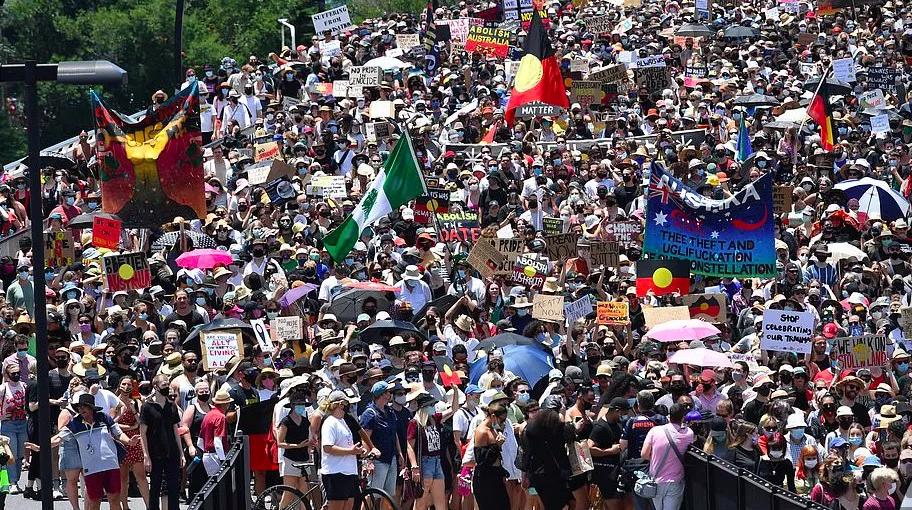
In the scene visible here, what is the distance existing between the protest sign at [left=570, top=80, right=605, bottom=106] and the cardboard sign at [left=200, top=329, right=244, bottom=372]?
13.2 metres

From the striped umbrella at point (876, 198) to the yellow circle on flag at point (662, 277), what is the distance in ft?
14.0

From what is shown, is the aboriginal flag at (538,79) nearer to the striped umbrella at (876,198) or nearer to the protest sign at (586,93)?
the protest sign at (586,93)

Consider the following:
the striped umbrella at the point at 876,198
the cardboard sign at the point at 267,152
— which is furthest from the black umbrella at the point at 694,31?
the striped umbrella at the point at 876,198

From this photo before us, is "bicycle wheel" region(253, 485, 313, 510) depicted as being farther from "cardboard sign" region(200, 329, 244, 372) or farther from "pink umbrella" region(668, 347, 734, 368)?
"pink umbrella" region(668, 347, 734, 368)

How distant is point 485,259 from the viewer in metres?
21.7

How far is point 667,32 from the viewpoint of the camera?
122 ft

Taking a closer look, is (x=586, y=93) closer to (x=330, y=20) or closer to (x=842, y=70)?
(x=842, y=70)

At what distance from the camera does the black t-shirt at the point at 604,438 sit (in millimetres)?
15969

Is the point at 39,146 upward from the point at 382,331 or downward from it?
upward

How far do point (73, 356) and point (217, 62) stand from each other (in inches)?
2469

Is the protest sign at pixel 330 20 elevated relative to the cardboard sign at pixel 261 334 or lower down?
elevated

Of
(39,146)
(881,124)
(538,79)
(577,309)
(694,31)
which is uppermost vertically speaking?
(39,146)

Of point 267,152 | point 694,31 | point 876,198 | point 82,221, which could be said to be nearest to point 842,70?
point 694,31

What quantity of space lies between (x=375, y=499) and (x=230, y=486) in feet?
7.28
